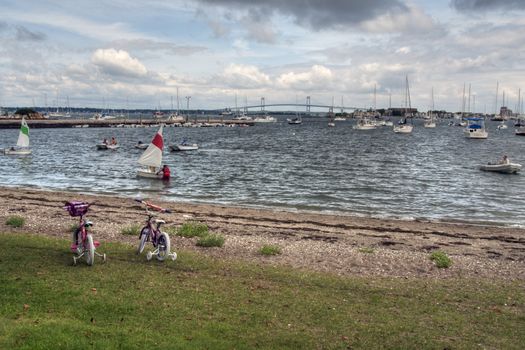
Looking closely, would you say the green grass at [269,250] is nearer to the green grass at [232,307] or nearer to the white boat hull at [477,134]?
the green grass at [232,307]

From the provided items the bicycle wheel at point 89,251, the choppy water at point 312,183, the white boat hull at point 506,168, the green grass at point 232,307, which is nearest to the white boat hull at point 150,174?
the choppy water at point 312,183

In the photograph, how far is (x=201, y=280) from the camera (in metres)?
12.4

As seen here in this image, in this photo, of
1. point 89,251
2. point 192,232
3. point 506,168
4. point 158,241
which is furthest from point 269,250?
point 506,168

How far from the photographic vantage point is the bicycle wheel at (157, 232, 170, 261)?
45.6 ft

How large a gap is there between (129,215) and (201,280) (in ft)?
43.1

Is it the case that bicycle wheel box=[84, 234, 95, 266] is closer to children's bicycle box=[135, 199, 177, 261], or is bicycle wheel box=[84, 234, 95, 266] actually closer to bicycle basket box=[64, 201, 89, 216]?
bicycle basket box=[64, 201, 89, 216]

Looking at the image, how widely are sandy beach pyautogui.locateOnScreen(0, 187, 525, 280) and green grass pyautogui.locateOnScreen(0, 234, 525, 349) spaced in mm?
1560

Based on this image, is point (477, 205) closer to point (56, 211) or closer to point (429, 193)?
point (429, 193)

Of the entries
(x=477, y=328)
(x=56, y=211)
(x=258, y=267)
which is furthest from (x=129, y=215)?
(x=477, y=328)

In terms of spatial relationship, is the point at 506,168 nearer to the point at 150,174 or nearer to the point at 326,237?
the point at 150,174

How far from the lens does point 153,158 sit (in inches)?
1650

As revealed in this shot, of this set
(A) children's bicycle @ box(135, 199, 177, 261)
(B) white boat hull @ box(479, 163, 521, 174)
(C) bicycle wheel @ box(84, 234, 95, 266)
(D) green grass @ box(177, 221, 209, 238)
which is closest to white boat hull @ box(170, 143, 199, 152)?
(B) white boat hull @ box(479, 163, 521, 174)

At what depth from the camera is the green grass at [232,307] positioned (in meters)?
8.65

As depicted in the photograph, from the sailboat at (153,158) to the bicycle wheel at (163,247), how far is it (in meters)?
26.2
